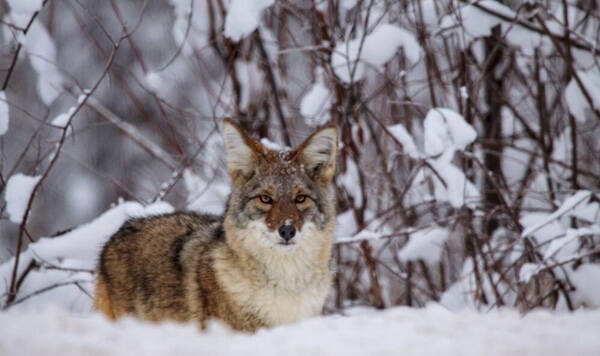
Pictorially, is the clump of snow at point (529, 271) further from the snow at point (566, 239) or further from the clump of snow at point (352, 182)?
the clump of snow at point (352, 182)

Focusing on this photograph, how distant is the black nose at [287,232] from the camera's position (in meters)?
4.51

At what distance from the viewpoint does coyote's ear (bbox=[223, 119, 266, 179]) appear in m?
4.84

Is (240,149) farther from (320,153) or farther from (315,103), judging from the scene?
(315,103)

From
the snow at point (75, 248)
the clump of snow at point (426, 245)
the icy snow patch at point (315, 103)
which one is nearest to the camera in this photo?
the snow at point (75, 248)

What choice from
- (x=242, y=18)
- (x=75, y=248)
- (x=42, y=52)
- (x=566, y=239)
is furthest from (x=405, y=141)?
(x=42, y=52)

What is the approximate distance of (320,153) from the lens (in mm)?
5020

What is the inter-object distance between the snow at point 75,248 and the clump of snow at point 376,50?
207cm

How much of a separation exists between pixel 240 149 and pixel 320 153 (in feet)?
1.94

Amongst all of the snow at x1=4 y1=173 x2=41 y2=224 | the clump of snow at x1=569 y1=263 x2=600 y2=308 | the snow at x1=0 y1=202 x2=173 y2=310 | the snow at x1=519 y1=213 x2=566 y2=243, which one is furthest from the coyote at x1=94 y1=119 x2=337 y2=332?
the clump of snow at x1=569 y1=263 x2=600 y2=308

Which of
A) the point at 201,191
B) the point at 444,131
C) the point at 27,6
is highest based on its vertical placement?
the point at 27,6

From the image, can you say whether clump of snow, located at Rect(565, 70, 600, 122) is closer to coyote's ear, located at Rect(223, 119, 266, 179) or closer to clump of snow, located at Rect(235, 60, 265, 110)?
coyote's ear, located at Rect(223, 119, 266, 179)

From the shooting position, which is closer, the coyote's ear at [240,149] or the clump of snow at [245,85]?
the coyote's ear at [240,149]

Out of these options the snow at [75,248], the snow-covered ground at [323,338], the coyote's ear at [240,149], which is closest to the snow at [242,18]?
the coyote's ear at [240,149]

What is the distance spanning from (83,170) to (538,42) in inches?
522
